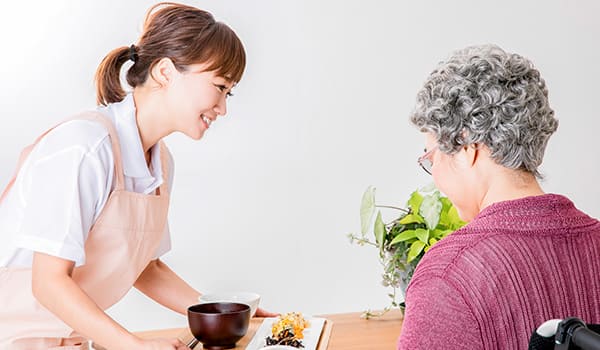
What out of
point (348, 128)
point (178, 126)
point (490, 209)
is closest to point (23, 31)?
point (178, 126)

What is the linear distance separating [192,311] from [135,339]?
0.20 m

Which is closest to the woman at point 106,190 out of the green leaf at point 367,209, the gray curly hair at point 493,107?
the green leaf at point 367,209

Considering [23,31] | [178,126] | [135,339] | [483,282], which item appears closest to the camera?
[483,282]

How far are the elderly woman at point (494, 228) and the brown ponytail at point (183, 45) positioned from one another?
559 millimetres

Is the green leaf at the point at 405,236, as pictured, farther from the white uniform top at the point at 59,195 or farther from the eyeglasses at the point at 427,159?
the white uniform top at the point at 59,195

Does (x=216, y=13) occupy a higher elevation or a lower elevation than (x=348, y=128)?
higher

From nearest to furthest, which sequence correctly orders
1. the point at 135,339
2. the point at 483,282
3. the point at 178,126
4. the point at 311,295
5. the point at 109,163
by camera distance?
the point at 483,282 → the point at 135,339 → the point at 109,163 → the point at 178,126 → the point at 311,295

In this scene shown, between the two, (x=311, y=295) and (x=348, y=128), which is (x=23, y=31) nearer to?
(x=348, y=128)

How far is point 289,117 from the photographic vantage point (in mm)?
2500

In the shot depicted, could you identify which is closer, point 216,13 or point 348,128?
point 216,13

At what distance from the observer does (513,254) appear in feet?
3.40

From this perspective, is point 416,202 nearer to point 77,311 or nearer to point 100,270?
point 100,270

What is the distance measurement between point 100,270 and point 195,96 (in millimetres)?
423

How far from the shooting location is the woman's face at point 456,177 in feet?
3.82
